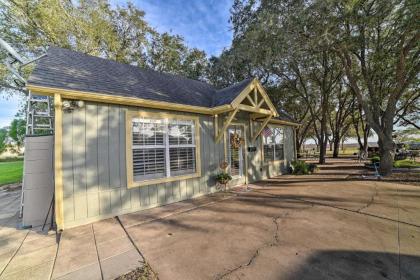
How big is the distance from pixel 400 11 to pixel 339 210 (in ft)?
23.8

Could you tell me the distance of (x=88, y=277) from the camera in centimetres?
254

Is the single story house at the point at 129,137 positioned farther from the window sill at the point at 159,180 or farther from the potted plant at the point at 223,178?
the potted plant at the point at 223,178

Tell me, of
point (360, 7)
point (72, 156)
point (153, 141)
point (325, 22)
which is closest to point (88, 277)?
point (72, 156)

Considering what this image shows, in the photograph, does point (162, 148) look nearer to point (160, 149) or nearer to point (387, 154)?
point (160, 149)

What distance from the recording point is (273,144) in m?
Result: 9.98

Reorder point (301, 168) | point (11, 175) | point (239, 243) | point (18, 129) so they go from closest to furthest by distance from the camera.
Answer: point (239, 243)
point (301, 168)
point (11, 175)
point (18, 129)

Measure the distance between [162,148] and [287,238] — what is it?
13.2ft

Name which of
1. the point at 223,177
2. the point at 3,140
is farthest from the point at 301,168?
the point at 3,140

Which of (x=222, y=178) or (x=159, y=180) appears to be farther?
(x=222, y=178)

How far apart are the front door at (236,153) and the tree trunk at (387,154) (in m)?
6.35

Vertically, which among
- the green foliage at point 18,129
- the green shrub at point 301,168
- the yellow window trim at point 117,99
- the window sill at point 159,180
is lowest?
the green shrub at point 301,168

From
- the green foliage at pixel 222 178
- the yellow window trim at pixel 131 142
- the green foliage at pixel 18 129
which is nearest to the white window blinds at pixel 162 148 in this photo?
the yellow window trim at pixel 131 142

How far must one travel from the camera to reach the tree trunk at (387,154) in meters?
8.33

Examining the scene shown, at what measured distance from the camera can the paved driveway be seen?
8.46ft
